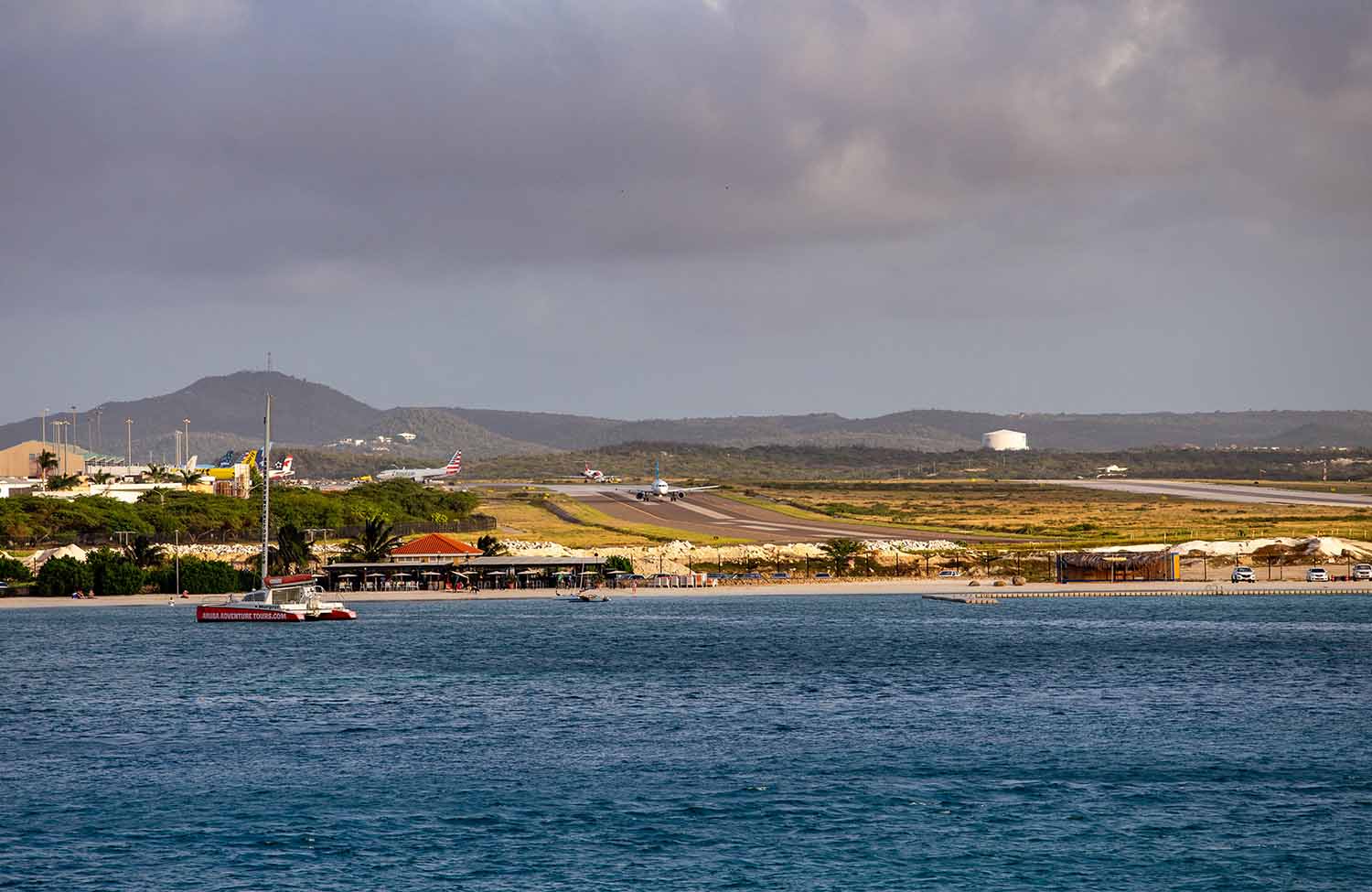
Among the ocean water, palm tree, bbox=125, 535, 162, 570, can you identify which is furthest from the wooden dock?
palm tree, bbox=125, 535, 162, 570

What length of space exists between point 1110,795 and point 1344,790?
7.58 metres

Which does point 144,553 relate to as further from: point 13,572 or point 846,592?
point 846,592

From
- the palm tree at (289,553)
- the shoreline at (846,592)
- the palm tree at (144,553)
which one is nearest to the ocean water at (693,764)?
the shoreline at (846,592)

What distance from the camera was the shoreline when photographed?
450ft

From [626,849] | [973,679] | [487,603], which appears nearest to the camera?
[626,849]

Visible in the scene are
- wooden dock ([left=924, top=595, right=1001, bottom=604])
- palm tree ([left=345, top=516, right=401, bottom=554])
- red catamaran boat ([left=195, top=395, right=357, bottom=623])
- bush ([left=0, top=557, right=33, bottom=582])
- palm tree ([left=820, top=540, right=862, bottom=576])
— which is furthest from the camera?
palm tree ([left=820, top=540, right=862, bottom=576])

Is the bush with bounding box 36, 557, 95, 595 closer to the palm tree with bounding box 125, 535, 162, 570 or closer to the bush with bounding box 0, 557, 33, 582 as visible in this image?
the bush with bounding box 0, 557, 33, 582

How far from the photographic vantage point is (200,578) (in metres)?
145

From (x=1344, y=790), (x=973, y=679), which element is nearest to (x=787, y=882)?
(x=1344, y=790)

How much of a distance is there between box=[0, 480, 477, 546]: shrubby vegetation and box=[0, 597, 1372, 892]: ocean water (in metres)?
66.8

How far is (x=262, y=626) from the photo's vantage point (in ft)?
396

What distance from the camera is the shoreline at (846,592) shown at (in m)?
137

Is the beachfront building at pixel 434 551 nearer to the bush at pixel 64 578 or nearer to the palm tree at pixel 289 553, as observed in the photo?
the palm tree at pixel 289 553

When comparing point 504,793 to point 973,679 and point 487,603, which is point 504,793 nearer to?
point 973,679
